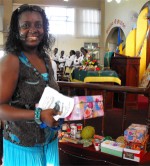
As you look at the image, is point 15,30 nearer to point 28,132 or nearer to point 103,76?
point 28,132

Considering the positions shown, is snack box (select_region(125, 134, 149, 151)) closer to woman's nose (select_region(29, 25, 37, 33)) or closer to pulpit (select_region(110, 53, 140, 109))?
woman's nose (select_region(29, 25, 37, 33))

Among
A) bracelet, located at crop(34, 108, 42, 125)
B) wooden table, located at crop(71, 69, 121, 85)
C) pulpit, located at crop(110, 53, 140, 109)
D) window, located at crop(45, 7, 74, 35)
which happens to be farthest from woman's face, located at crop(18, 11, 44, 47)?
window, located at crop(45, 7, 74, 35)

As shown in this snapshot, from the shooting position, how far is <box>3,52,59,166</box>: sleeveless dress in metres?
0.96

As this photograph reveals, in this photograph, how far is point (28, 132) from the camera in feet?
3.29

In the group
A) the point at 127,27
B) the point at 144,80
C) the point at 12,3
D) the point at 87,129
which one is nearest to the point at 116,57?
the point at 144,80

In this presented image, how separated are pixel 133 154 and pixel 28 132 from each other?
4.36 ft

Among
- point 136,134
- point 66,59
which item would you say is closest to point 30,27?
point 136,134

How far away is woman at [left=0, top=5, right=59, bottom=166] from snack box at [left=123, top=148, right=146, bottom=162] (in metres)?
1.16

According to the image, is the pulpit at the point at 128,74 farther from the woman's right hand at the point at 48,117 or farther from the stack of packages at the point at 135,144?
the woman's right hand at the point at 48,117

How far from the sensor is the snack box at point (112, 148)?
2.13 metres

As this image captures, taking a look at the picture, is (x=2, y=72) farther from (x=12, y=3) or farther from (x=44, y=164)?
(x=12, y=3)

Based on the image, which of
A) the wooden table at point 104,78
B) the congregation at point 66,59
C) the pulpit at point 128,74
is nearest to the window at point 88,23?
the congregation at point 66,59

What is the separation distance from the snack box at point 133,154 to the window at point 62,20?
10.1m

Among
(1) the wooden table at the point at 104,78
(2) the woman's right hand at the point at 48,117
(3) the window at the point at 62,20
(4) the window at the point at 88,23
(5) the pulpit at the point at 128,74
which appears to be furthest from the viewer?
(4) the window at the point at 88,23
